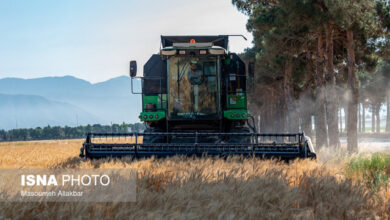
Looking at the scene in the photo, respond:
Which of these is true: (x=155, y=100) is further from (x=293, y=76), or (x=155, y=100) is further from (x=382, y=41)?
(x=293, y=76)

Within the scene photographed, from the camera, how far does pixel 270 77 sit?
36.1m

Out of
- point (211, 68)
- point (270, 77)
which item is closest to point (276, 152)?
point (211, 68)

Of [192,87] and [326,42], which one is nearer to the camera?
[192,87]

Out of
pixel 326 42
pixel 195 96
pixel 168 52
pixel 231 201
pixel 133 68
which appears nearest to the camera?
pixel 231 201

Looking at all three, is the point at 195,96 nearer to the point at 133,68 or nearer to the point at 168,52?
the point at 168,52

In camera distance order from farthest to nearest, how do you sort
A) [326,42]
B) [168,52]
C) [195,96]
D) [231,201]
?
[326,42] → [195,96] → [168,52] → [231,201]

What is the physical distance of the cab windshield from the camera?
1264cm

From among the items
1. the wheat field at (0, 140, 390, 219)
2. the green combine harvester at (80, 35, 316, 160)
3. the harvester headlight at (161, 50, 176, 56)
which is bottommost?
the wheat field at (0, 140, 390, 219)

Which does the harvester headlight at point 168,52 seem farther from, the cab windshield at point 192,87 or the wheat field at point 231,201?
the wheat field at point 231,201

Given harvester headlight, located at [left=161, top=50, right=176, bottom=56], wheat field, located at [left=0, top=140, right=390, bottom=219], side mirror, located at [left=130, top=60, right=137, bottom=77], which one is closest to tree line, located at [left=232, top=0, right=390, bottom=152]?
harvester headlight, located at [left=161, top=50, right=176, bottom=56]

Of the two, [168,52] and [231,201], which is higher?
[168,52]

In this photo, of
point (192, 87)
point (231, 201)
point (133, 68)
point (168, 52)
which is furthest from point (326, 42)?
point (231, 201)

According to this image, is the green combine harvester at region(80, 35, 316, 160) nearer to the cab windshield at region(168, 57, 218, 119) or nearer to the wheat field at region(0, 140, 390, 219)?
the cab windshield at region(168, 57, 218, 119)

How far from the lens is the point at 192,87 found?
500 inches
